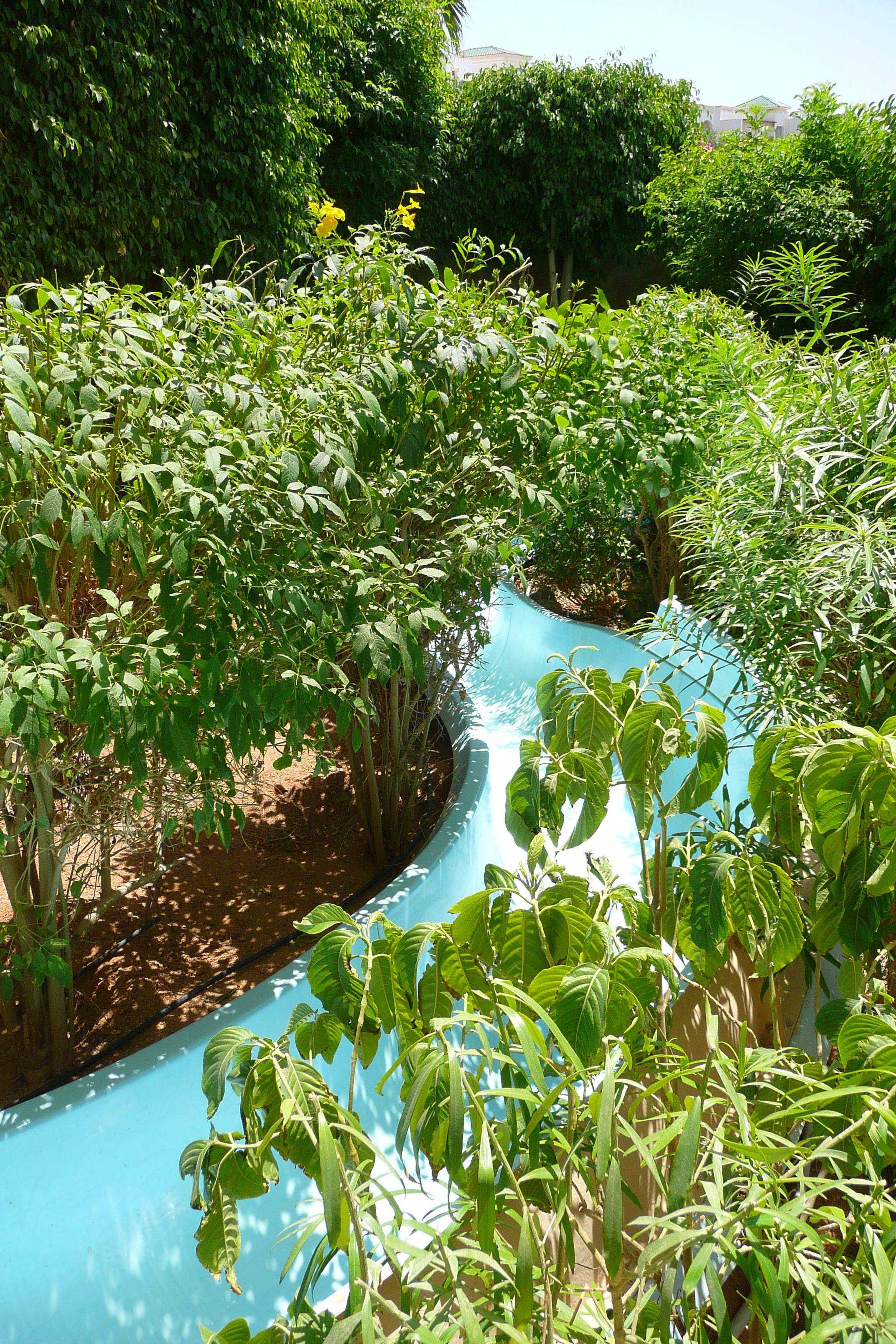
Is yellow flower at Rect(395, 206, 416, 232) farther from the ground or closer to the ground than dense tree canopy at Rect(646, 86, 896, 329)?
closer to the ground

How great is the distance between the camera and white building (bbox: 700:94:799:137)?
12531 mm

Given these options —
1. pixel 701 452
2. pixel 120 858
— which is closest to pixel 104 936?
pixel 120 858

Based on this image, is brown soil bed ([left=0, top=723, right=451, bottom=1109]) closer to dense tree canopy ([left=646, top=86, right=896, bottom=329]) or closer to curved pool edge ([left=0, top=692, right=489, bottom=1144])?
curved pool edge ([left=0, top=692, right=489, bottom=1144])

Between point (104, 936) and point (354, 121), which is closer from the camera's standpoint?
point (104, 936)

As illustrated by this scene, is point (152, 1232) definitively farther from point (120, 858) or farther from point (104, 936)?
point (120, 858)

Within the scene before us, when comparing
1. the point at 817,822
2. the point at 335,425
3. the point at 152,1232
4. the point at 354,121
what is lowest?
the point at 152,1232

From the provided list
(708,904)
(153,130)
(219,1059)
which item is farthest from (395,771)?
(153,130)

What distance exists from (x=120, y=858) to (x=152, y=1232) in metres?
1.27

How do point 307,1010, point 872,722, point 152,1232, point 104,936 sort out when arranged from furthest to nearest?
point 104,936 < point 872,722 < point 152,1232 < point 307,1010

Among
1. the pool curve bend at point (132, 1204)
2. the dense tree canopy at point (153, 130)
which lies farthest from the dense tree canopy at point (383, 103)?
the pool curve bend at point (132, 1204)

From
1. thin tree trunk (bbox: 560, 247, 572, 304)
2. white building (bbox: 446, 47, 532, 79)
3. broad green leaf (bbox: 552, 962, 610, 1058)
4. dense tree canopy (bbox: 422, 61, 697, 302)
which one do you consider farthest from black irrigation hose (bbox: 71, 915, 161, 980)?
white building (bbox: 446, 47, 532, 79)

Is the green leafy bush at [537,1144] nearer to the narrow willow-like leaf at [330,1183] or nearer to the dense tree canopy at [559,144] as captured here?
the narrow willow-like leaf at [330,1183]

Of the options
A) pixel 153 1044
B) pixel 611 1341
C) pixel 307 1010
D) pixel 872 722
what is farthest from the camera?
pixel 872 722

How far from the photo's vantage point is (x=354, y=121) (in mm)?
12438
